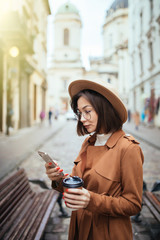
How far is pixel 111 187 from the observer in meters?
1.36

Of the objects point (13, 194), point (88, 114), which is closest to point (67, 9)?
point (13, 194)

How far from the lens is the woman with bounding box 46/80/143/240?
4.19ft

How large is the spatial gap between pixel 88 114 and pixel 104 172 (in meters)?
0.41

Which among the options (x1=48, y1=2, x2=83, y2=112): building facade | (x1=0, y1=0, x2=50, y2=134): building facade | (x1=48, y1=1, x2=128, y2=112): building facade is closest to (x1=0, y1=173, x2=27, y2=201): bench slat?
(x1=0, y1=0, x2=50, y2=134): building facade

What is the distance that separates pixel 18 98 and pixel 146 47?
12.5m

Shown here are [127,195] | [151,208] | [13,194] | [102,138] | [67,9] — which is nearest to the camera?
[127,195]

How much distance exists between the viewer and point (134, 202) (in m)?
1.28

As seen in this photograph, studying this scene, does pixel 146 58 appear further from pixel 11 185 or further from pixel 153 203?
pixel 11 185

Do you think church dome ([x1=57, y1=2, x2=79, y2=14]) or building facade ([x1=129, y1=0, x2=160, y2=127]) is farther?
church dome ([x1=57, y1=2, x2=79, y2=14])

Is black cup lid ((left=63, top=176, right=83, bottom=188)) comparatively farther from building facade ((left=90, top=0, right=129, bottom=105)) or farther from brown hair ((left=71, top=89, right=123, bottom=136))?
building facade ((left=90, top=0, right=129, bottom=105))

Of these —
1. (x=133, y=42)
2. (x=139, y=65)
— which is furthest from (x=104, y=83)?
(x=133, y=42)

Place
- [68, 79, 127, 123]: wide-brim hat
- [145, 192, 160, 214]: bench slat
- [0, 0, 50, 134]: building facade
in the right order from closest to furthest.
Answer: [68, 79, 127, 123]: wide-brim hat
[145, 192, 160, 214]: bench slat
[0, 0, 50, 134]: building facade

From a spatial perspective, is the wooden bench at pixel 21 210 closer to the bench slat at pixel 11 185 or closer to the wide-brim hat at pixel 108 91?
the bench slat at pixel 11 185

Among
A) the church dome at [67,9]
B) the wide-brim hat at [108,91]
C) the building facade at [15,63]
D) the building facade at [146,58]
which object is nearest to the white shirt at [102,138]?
the wide-brim hat at [108,91]
